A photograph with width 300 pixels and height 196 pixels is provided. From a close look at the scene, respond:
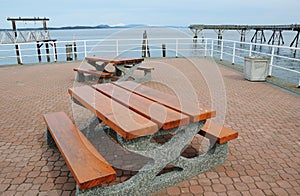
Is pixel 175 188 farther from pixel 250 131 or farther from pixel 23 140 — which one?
pixel 23 140

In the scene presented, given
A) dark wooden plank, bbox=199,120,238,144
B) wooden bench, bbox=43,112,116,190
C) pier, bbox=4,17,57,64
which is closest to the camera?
wooden bench, bbox=43,112,116,190

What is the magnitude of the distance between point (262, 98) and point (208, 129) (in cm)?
329

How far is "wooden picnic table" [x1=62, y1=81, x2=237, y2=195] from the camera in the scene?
2045mm

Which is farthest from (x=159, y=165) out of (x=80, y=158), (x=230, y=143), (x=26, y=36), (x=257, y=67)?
(x=26, y=36)

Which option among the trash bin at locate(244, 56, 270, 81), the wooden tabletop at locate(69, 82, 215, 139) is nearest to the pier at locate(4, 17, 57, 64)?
the trash bin at locate(244, 56, 270, 81)

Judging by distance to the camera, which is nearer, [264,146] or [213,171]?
[213,171]

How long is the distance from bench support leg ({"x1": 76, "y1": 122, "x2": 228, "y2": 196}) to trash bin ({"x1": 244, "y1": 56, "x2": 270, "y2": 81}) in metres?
5.04

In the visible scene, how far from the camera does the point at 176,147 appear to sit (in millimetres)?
2332

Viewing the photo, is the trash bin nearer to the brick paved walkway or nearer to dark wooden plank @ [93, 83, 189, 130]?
the brick paved walkway

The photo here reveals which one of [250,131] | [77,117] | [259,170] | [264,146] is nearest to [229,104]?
[250,131]

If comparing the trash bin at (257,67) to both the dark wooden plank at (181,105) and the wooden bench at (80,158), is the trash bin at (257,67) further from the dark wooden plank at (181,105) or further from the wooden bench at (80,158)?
the wooden bench at (80,158)

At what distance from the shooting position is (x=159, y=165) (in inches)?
90.1

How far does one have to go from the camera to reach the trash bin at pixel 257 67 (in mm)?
6939

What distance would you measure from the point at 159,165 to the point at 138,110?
1.78 ft
